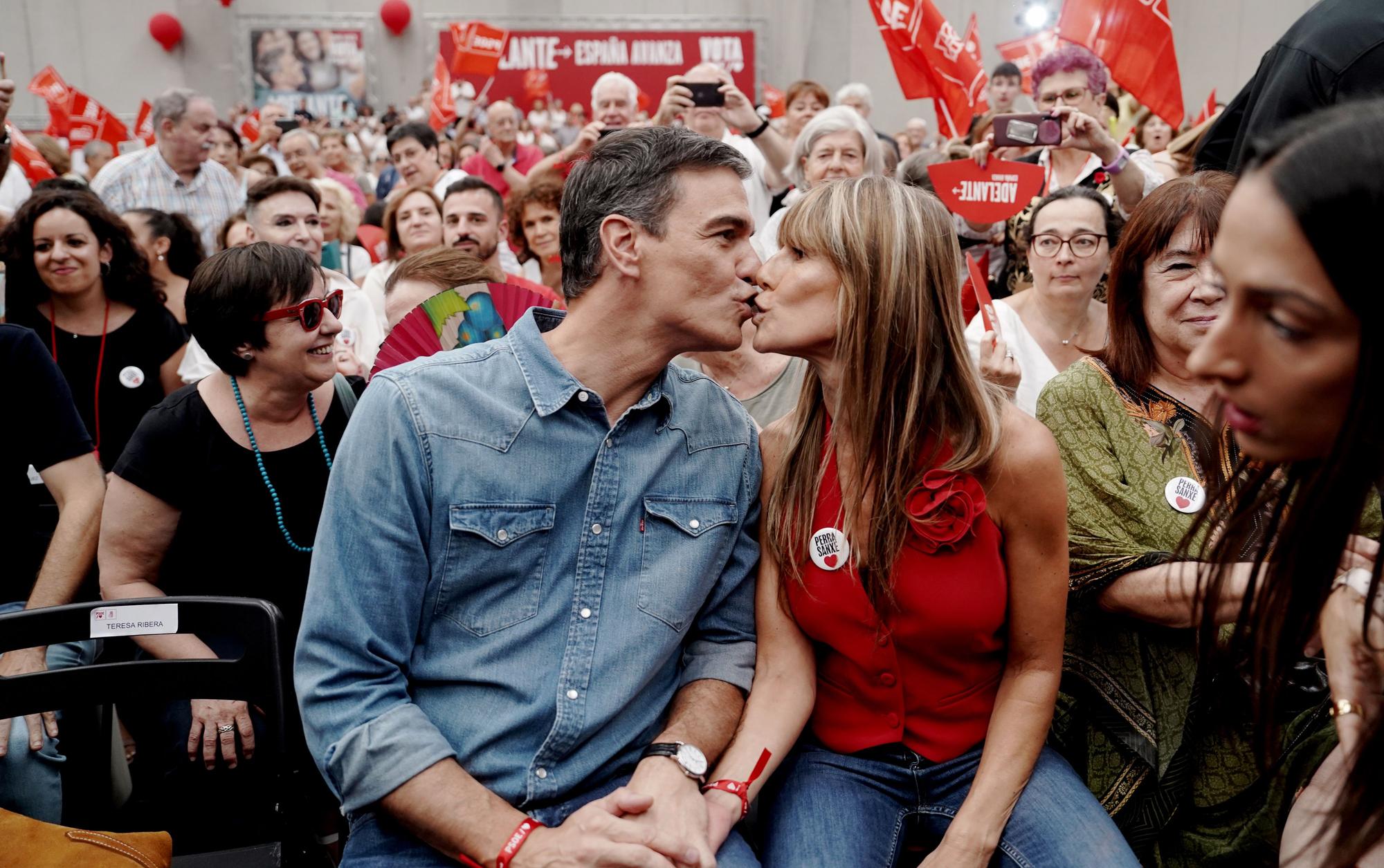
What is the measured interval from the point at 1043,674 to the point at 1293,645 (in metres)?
0.74

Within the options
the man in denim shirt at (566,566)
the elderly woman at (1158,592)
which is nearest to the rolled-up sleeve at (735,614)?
the man in denim shirt at (566,566)

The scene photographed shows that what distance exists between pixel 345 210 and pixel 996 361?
5.47m

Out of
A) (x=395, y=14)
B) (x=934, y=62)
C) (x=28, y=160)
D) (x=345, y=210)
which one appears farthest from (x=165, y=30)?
(x=934, y=62)

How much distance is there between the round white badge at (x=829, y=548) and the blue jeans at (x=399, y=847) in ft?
1.72

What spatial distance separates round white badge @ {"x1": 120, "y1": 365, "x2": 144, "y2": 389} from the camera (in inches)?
151

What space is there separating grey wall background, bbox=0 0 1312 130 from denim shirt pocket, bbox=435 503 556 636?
15.6 m

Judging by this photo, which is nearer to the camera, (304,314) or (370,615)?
(370,615)

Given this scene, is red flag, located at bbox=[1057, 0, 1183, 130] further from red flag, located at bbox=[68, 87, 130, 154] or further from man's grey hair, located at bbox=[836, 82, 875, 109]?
red flag, located at bbox=[68, 87, 130, 154]

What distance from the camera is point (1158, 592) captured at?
1.95 meters

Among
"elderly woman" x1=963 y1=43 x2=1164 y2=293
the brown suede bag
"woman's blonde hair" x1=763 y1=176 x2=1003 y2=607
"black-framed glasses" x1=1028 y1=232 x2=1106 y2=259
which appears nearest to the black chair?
the brown suede bag

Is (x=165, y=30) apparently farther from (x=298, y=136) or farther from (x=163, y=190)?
(x=163, y=190)

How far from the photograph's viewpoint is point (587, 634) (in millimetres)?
1787

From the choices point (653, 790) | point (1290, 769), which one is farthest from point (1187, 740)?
point (653, 790)

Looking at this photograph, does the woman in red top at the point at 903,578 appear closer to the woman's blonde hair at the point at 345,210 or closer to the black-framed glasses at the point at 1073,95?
the black-framed glasses at the point at 1073,95
